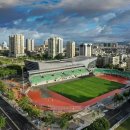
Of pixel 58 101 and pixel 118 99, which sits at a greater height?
→ pixel 118 99

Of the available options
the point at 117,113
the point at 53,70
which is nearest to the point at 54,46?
the point at 53,70

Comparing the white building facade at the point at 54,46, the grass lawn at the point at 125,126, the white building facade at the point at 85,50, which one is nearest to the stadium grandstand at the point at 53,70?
the grass lawn at the point at 125,126

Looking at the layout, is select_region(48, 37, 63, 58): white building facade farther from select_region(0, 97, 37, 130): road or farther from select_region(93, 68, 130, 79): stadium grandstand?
select_region(0, 97, 37, 130): road

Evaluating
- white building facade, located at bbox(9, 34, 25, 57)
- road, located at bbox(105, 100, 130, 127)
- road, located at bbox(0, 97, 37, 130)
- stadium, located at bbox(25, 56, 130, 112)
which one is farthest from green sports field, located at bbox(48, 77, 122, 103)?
white building facade, located at bbox(9, 34, 25, 57)

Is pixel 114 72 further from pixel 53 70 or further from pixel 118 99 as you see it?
pixel 118 99

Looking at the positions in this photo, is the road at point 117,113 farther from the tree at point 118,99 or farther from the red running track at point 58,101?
the red running track at point 58,101

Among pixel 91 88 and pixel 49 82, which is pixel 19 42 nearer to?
pixel 49 82

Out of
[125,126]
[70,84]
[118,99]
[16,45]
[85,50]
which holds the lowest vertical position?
[125,126]
